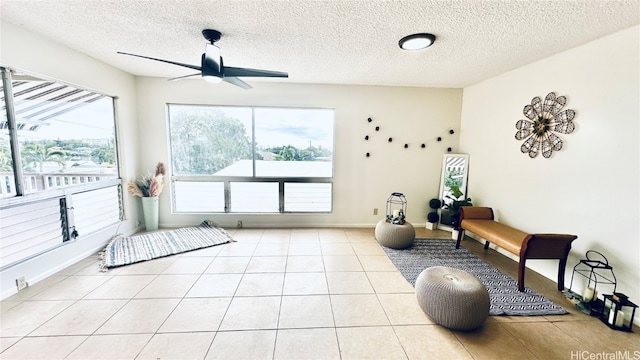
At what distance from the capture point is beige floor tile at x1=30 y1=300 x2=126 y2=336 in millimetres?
1972

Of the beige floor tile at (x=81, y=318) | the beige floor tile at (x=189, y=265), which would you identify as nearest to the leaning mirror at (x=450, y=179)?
the beige floor tile at (x=189, y=265)

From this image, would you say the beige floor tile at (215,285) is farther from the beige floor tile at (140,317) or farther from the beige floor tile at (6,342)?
the beige floor tile at (6,342)

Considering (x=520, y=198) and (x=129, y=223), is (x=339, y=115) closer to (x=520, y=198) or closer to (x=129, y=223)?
(x=520, y=198)

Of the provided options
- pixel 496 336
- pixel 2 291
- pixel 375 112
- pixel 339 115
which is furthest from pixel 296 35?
pixel 2 291

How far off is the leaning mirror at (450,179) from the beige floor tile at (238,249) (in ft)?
11.0

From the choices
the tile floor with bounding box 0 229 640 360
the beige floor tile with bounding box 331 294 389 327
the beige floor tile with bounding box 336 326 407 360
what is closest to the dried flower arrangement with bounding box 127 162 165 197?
the tile floor with bounding box 0 229 640 360

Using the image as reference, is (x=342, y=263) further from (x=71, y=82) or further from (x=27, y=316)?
(x=71, y=82)

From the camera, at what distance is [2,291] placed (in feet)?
7.66

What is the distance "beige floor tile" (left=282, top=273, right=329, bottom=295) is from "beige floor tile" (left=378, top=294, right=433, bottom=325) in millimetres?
598

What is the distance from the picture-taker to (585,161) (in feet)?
8.38

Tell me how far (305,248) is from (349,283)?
1071mm

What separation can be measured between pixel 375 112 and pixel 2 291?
5038 mm

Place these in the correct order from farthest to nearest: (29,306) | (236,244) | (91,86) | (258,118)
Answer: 1. (258,118)
2. (236,244)
3. (91,86)
4. (29,306)

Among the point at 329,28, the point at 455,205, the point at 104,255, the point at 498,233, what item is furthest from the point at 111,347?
the point at 455,205
